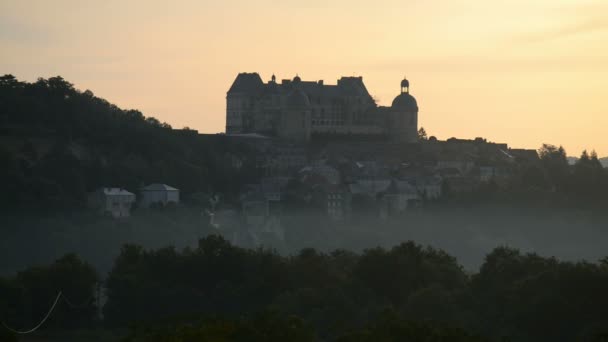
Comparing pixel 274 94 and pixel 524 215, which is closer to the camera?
pixel 524 215

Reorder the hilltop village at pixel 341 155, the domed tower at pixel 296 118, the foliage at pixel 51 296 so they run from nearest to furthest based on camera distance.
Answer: the foliage at pixel 51 296 < the hilltop village at pixel 341 155 < the domed tower at pixel 296 118

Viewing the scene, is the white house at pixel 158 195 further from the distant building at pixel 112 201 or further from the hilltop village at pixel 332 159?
the distant building at pixel 112 201

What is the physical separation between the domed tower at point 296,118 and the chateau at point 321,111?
0.09 meters

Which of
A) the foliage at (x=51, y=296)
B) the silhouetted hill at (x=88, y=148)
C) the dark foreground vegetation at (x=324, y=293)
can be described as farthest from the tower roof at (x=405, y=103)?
the foliage at (x=51, y=296)

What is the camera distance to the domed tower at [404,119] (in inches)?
4990

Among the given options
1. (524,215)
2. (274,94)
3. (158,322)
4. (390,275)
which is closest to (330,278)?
(390,275)

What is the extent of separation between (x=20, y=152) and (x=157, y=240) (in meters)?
12.2

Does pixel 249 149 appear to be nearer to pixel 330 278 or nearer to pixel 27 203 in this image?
pixel 27 203

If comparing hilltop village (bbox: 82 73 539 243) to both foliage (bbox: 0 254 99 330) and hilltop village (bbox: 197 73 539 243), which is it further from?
foliage (bbox: 0 254 99 330)

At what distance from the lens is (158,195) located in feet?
356

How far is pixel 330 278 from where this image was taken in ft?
229

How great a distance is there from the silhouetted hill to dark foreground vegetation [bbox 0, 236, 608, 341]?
2935 cm

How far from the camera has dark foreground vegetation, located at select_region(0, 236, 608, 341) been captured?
58375 mm

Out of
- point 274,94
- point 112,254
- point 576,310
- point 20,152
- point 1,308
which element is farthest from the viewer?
point 274,94
